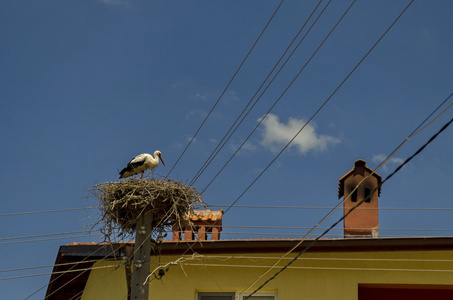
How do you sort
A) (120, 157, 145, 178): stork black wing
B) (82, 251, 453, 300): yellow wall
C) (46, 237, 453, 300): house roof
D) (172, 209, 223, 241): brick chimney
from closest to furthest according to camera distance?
(46, 237, 453, 300): house roof < (82, 251, 453, 300): yellow wall < (172, 209, 223, 241): brick chimney < (120, 157, 145, 178): stork black wing

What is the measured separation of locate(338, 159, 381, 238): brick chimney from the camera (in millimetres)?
14961

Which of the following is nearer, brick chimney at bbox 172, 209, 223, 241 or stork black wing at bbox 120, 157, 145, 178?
brick chimney at bbox 172, 209, 223, 241

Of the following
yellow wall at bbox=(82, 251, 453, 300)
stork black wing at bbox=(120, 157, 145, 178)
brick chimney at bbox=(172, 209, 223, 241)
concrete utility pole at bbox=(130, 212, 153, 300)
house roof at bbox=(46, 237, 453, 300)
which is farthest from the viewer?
stork black wing at bbox=(120, 157, 145, 178)

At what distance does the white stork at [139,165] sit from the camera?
15711 millimetres

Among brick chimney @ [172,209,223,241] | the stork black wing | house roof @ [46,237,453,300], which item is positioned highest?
the stork black wing

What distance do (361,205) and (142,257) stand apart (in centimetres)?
470

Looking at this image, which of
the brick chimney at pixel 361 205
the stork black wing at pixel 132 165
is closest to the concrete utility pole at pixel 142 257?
the stork black wing at pixel 132 165

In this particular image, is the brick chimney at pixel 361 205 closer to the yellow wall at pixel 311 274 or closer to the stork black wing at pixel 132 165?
the yellow wall at pixel 311 274

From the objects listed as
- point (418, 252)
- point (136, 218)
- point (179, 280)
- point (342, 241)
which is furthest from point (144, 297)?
point (418, 252)

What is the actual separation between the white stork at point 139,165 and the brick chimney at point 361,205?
323cm

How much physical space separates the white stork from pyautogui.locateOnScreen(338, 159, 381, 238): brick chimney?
3.23 meters

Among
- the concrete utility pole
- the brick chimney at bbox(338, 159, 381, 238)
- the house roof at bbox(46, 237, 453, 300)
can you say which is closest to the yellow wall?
the house roof at bbox(46, 237, 453, 300)

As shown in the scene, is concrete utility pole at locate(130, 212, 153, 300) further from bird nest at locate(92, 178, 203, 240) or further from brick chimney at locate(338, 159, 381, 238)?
brick chimney at locate(338, 159, 381, 238)

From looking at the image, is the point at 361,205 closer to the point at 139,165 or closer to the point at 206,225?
the point at 206,225
